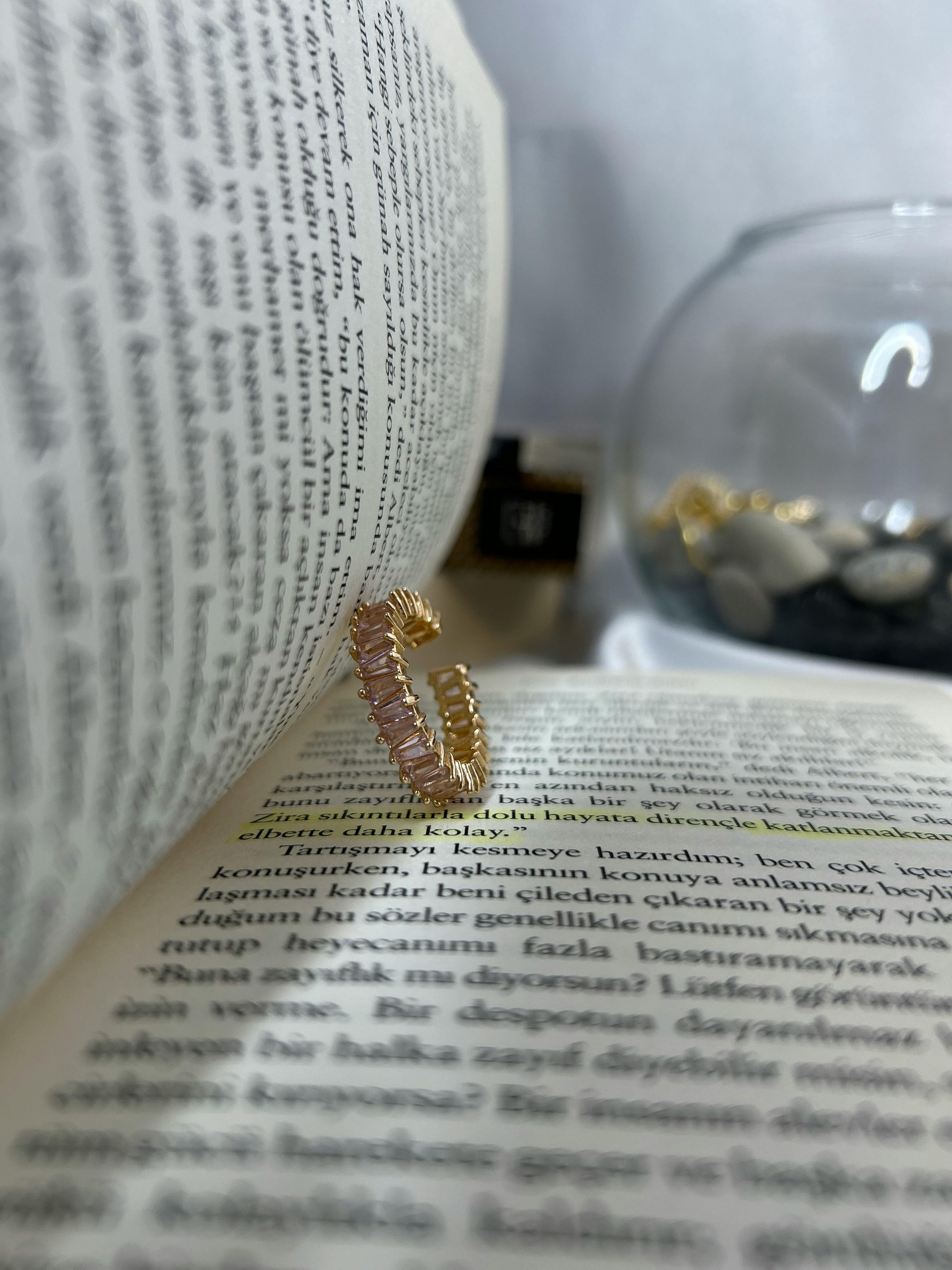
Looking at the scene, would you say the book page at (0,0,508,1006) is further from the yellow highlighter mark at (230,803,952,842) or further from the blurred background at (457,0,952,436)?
the blurred background at (457,0,952,436)

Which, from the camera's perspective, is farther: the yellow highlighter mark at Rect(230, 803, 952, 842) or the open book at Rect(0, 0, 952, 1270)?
the yellow highlighter mark at Rect(230, 803, 952, 842)

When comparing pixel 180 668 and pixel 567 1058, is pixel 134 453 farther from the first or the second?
pixel 567 1058

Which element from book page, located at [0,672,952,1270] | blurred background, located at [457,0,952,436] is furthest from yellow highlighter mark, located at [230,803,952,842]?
blurred background, located at [457,0,952,436]

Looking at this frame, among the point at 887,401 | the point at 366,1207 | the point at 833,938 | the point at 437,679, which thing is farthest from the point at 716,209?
the point at 366,1207

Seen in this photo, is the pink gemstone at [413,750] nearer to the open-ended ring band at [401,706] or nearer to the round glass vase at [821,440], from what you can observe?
the open-ended ring band at [401,706]

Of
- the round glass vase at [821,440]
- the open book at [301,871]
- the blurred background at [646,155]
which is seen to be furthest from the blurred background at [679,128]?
the open book at [301,871]

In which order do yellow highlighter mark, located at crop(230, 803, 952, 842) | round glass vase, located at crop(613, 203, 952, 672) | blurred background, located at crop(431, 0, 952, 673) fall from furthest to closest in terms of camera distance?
blurred background, located at crop(431, 0, 952, 673) < round glass vase, located at crop(613, 203, 952, 672) < yellow highlighter mark, located at crop(230, 803, 952, 842)

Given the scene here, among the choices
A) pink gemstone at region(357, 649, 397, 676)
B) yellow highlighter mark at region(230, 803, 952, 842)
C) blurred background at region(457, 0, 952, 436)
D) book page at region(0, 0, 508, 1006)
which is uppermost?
blurred background at region(457, 0, 952, 436)
